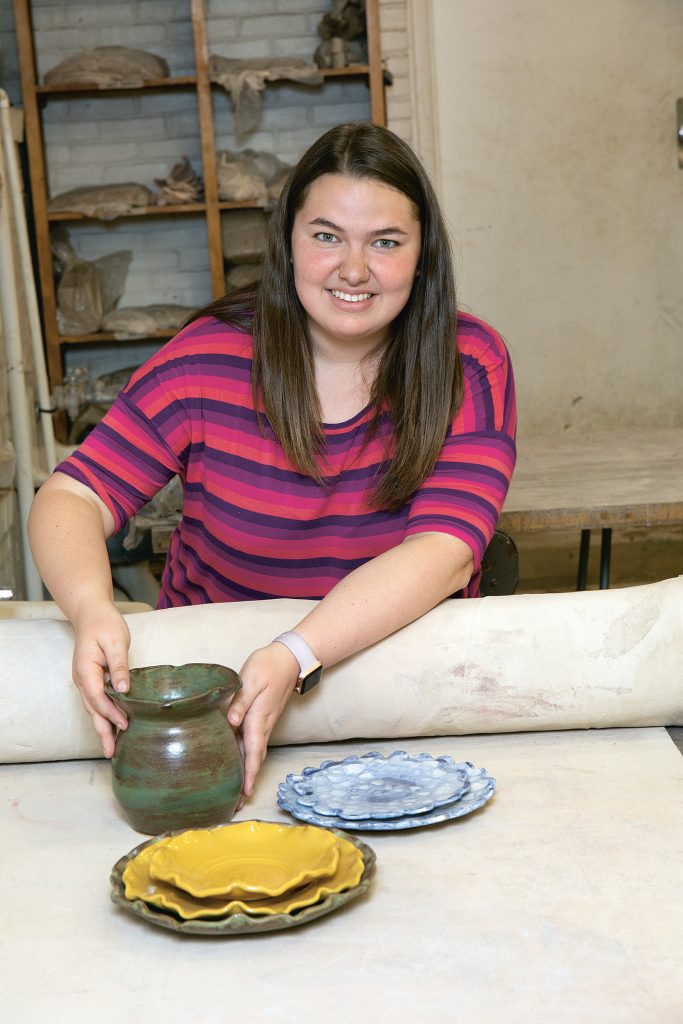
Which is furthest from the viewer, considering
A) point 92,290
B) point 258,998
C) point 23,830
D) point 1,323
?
point 92,290

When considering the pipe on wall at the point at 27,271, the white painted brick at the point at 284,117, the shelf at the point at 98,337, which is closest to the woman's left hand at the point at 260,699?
the pipe on wall at the point at 27,271

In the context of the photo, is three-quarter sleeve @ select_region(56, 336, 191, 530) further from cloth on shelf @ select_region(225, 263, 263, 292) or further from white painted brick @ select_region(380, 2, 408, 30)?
white painted brick @ select_region(380, 2, 408, 30)

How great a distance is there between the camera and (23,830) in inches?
47.3

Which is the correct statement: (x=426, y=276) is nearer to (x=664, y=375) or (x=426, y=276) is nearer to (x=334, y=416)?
(x=334, y=416)

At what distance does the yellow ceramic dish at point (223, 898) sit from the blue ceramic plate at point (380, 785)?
10 centimetres

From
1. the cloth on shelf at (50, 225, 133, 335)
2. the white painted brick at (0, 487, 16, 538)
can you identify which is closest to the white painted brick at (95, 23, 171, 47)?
the cloth on shelf at (50, 225, 133, 335)

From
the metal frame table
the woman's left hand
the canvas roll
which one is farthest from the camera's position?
the metal frame table

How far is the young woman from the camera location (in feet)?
5.27

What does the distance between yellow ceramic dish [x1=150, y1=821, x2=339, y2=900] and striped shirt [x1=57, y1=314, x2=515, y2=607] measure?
2.12 feet

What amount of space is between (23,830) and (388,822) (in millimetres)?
360

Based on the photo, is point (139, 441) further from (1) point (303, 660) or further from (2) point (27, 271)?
(2) point (27, 271)

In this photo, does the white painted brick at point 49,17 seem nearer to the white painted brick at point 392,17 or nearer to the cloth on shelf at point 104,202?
the cloth on shelf at point 104,202

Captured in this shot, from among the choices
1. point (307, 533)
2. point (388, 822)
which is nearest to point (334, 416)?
point (307, 533)

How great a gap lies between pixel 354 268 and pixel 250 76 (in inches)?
137
